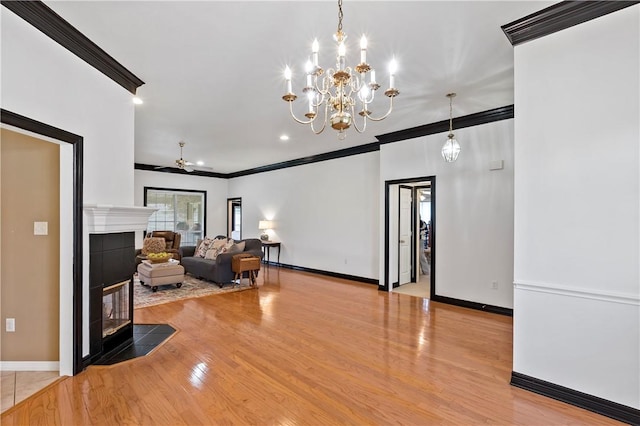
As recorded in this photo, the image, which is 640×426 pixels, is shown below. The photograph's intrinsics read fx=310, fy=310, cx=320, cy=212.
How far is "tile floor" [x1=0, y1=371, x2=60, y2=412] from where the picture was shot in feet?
7.43

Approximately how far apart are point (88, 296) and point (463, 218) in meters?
4.74

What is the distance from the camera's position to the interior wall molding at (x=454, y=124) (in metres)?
4.28

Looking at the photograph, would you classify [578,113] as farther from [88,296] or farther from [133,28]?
[88,296]

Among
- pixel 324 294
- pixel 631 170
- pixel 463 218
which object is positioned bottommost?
pixel 324 294

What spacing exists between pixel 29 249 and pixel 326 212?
530cm

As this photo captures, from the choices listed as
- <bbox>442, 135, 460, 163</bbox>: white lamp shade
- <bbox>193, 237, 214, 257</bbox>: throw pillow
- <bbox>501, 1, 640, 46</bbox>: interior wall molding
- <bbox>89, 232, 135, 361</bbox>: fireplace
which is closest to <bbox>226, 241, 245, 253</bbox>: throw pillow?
<bbox>193, 237, 214, 257</bbox>: throw pillow

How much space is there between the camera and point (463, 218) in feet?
15.6

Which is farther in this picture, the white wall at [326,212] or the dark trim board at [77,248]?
the white wall at [326,212]

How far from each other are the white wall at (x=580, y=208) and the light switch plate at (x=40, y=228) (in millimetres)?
4031

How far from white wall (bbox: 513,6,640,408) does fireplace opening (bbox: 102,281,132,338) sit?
372 cm

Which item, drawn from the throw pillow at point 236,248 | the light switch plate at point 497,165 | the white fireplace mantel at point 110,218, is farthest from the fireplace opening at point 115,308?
the light switch plate at point 497,165

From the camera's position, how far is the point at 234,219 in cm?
1080

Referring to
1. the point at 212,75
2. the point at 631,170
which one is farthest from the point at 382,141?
the point at 631,170

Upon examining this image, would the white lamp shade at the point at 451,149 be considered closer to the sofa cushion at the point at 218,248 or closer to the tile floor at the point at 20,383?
the sofa cushion at the point at 218,248
